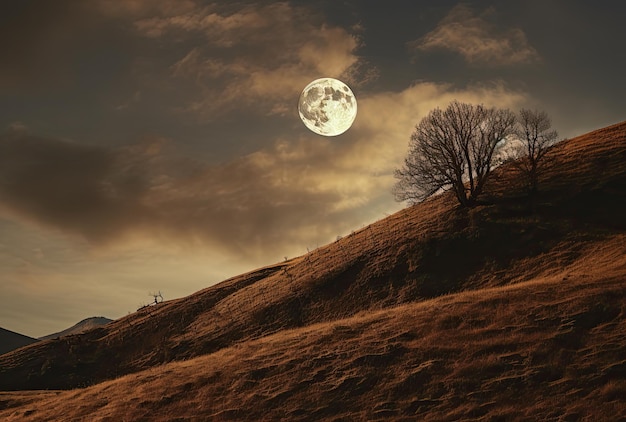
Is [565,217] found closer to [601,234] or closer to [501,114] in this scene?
[601,234]

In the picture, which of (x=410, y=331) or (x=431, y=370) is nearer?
(x=431, y=370)

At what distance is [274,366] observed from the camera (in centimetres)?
2658

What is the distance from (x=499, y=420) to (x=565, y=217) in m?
29.4

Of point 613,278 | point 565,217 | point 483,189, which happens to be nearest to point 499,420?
point 613,278

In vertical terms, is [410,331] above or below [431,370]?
above

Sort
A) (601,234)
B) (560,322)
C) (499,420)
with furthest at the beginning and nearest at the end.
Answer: (601,234)
(560,322)
(499,420)

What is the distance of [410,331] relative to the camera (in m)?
26.5

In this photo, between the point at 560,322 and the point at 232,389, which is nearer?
the point at 560,322

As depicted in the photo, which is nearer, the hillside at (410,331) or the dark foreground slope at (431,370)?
the dark foreground slope at (431,370)

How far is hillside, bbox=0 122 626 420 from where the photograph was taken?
20.2m

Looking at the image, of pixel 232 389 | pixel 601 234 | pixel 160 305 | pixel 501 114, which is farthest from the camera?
pixel 160 305

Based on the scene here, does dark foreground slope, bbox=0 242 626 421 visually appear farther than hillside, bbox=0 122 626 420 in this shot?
No

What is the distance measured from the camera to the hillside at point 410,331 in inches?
797

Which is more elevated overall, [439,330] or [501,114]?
[501,114]
